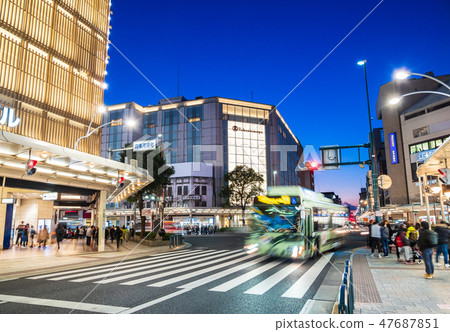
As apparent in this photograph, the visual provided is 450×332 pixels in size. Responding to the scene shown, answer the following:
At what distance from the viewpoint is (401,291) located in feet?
24.5

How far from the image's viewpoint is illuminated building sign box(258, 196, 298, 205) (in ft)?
46.0

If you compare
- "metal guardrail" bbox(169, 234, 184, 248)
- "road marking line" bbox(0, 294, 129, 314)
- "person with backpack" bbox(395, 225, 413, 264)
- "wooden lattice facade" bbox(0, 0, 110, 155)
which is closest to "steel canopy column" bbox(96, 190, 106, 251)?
"metal guardrail" bbox(169, 234, 184, 248)

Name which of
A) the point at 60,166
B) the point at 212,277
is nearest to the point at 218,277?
the point at 212,277

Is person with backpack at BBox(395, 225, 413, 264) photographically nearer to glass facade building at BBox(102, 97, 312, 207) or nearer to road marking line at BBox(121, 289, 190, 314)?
road marking line at BBox(121, 289, 190, 314)

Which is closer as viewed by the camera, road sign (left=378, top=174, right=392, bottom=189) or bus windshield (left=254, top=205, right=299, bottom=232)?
bus windshield (left=254, top=205, right=299, bottom=232)

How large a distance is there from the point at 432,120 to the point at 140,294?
55.4 meters

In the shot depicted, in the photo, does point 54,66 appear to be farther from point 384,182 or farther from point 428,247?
point 384,182

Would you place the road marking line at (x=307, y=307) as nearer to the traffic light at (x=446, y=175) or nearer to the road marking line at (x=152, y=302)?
the road marking line at (x=152, y=302)

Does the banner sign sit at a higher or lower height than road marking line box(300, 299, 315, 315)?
higher

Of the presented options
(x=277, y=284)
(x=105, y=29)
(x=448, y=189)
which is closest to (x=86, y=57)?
(x=105, y=29)

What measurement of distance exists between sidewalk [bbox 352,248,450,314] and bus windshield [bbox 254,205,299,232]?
3.36m

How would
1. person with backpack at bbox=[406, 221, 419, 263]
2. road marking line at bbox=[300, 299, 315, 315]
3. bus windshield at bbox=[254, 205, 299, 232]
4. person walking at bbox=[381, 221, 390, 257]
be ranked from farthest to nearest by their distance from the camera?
person walking at bbox=[381, 221, 390, 257], bus windshield at bbox=[254, 205, 299, 232], person with backpack at bbox=[406, 221, 419, 263], road marking line at bbox=[300, 299, 315, 315]

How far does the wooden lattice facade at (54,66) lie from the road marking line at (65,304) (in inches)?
539

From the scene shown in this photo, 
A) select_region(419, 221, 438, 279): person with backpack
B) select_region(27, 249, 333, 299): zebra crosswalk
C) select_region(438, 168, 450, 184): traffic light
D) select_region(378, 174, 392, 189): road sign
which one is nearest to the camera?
select_region(27, 249, 333, 299): zebra crosswalk
